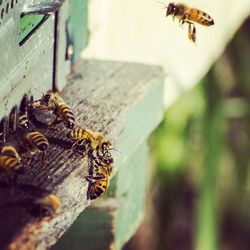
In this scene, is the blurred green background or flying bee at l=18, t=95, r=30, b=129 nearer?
flying bee at l=18, t=95, r=30, b=129

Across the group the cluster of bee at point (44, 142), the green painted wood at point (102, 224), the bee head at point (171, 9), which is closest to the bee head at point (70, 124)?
the cluster of bee at point (44, 142)

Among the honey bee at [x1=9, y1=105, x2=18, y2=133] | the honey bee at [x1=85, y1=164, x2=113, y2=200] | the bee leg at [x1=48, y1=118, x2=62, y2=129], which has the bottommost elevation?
the honey bee at [x1=85, y1=164, x2=113, y2=200]

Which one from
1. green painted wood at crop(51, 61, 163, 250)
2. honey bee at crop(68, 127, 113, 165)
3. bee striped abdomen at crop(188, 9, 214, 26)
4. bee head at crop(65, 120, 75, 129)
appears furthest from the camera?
bee striped abdomen at crop(188, 9, 214, 26)

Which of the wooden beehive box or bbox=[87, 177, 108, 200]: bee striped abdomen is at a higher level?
the wooden beehive box

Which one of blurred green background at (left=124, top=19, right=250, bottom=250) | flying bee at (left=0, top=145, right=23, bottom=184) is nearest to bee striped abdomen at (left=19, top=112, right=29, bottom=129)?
flying bee at (left=0, top=145, right=23, bottom=184)

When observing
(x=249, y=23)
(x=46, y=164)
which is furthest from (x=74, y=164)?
(x=249, y=23)

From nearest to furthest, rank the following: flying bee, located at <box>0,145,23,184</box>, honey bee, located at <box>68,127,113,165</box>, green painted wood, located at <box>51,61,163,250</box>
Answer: flying bee, located at <box>0,145,23,184</box>
honey bee, located at <box>68,127,113,165</box>
green painted wood, located at <box>51,61,163,250</box>

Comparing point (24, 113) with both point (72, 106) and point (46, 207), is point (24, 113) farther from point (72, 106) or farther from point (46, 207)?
point (46, 207)

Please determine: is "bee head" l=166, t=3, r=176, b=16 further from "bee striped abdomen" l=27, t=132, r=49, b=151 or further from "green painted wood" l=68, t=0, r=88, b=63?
"bee striped abdomen" l=27, t=132, r=49, b=151
